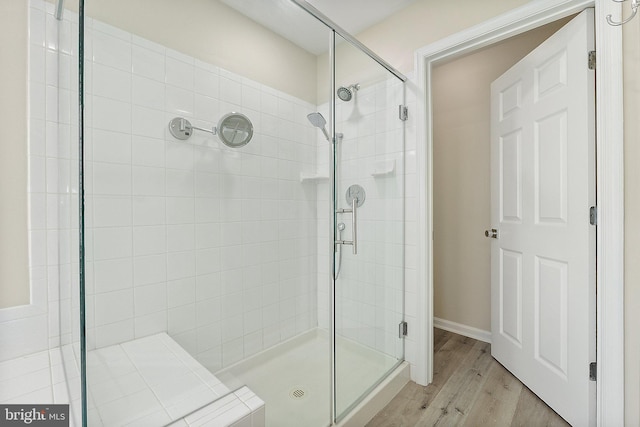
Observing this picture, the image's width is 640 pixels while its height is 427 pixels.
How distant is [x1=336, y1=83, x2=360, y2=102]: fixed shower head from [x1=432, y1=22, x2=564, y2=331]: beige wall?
1370 mm

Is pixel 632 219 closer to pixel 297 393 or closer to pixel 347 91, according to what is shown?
pixel 347 91

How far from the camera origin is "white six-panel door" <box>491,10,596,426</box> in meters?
1.36

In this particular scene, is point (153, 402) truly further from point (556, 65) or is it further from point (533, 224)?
point (556, 65)

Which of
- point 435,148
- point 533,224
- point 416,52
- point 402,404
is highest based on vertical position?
Result: point 416,52

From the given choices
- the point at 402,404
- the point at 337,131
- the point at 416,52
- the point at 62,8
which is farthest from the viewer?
the point at 416,52

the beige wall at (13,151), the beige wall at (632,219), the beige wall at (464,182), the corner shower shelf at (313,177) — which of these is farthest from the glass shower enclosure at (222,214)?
the beige wall at (464,182)

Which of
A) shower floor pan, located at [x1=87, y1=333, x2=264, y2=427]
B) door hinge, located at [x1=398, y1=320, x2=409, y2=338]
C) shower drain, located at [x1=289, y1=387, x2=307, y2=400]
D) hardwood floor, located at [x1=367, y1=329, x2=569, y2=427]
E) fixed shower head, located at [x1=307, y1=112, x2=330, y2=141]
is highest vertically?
fixed shower head, located at [x1=307, y1=112, x2=330, y2=141]

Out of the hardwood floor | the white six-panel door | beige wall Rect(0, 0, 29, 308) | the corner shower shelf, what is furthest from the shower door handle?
beige wall Rect(0, 0, 29, 308)

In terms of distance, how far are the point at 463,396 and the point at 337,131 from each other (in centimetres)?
166

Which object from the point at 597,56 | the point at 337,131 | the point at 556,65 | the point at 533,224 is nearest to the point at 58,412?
the point at 337,131

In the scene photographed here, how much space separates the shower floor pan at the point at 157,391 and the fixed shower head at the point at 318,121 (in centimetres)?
111

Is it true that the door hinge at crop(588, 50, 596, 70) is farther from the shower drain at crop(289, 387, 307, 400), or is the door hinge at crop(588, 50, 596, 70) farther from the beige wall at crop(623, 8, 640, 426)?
the shower drain at crop(289, 387, 307, 400)

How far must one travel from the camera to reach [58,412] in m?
0.94

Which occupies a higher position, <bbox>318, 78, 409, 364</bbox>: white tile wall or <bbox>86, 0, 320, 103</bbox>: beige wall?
<bbox>86, 0, 320, 103</bbox>: beige wall
